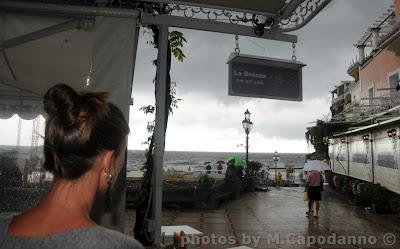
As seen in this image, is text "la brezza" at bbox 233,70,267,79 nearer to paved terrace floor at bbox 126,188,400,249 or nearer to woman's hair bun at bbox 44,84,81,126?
woman's hair bun at bbox 44,84,81,126

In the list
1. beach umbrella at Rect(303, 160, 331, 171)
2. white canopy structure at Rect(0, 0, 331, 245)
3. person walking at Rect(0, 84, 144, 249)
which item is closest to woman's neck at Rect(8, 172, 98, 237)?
person walking at Rect(0, 84, 144, 249)

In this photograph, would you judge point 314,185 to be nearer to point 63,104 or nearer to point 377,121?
point 377,121

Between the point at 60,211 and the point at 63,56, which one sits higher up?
the point at 63,56

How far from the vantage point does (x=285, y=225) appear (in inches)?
473

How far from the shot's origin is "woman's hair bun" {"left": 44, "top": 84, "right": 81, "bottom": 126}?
1464 millimetres

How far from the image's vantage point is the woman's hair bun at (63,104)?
1464 mm

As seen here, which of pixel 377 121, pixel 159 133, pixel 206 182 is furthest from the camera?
pixel 377 121

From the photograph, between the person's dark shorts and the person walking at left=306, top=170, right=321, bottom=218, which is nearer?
the person walking at left=306, top=170, right=321, bottom=218

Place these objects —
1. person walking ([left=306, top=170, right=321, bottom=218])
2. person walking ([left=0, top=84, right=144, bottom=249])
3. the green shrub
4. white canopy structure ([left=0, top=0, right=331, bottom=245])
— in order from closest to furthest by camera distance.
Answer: person walking ([left=0, top=84, right=144, bottom=249])
white canopy structure ([left=0, top=0, right=331, bottom=245])
person walking ([left=306, top=170, right=321, bottom=218])
the green shrub

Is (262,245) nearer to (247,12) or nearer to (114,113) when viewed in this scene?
(247,12)

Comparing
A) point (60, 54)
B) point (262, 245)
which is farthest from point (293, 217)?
point (60, 54)

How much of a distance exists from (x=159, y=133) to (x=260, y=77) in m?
1.43

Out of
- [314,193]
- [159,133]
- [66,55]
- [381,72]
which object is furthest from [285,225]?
[381,72]

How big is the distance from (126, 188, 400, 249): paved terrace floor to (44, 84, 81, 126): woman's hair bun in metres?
7.76
